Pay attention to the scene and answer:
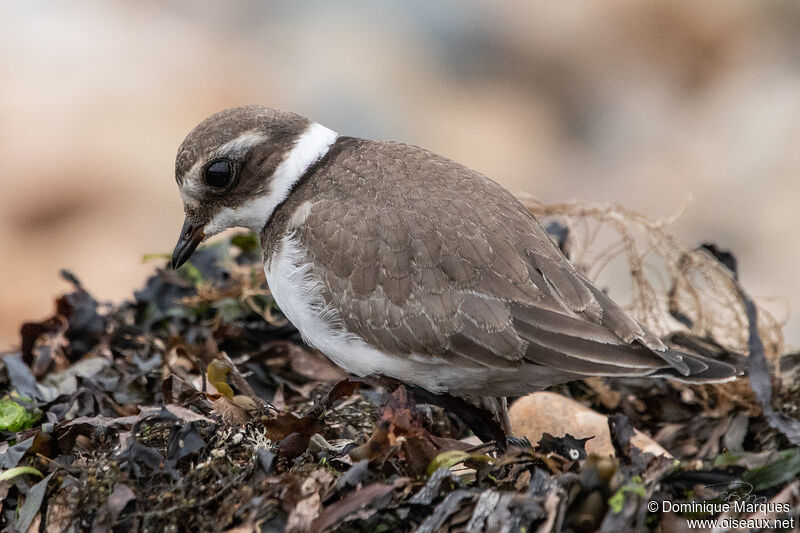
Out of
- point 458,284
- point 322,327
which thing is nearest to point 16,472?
point 322,327

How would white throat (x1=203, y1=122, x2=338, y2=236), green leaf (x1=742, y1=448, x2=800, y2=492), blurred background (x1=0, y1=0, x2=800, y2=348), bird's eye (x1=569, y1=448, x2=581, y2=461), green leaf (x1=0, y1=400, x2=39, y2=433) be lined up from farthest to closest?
blurred background (x1=0, y1=0, x2=800, y2=348), white throat (x1=203, y1=122, x2=338, y2=236), green leaf (x1=0, y1=400, x2=39, y2=433), bird's eye (x1=569, y1=448, x2=581, y2=461), green leaf (x1=742, y1=448, x2=800, y2=492)

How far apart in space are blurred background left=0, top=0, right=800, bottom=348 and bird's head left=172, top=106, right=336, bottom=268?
331 cm

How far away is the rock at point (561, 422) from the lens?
153 inches

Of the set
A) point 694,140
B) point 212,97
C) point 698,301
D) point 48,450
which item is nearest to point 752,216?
point 694,140

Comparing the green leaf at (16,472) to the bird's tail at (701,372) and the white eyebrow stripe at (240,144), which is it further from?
the bird's tail at (701,372)

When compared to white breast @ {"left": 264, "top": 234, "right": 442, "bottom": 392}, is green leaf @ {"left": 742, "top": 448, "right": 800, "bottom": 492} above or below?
above

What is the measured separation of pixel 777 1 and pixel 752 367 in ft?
18.9

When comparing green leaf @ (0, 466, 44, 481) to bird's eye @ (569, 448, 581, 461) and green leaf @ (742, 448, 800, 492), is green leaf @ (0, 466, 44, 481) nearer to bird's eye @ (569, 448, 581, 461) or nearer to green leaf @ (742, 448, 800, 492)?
bird's eye @ (569, 448, 581, 461)

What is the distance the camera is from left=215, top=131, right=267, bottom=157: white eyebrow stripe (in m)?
4.05

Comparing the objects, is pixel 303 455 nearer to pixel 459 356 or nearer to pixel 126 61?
pixel 459 356

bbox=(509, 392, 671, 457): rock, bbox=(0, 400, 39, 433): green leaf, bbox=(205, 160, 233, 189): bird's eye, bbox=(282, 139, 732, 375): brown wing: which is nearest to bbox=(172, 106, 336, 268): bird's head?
bbox=(205, 160, 233, 189): bird's eye

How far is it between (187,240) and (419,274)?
1.41m

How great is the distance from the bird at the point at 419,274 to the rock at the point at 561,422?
0.64ft

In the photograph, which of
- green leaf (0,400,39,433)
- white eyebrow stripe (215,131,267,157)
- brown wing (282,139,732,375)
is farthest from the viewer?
white eyebrow stripe (215,131,267,157)
